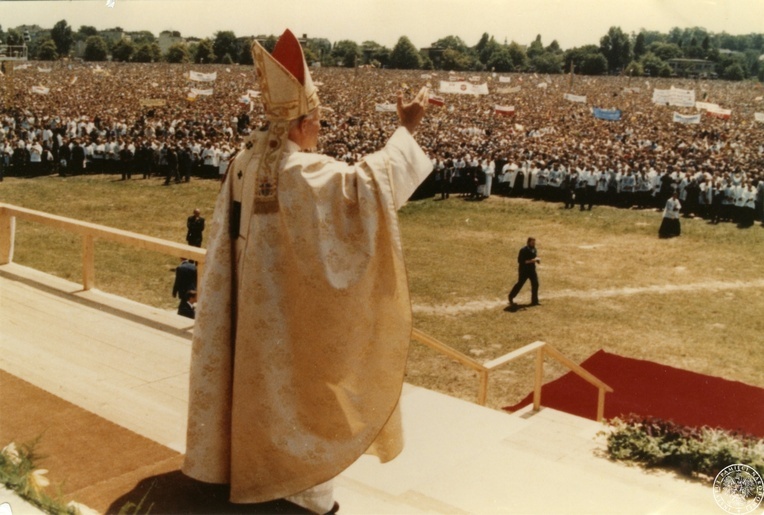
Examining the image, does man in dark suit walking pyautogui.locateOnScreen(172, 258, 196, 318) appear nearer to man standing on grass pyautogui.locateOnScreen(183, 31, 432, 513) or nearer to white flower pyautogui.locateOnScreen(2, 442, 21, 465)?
white flower pyautogui.locateOnScreen(2, 442, 21, 465)

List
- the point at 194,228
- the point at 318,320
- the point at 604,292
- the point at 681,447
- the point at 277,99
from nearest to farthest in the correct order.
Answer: the point at 318,320
the point at 277,99
the point at 681,447
the point at 194,228
the point at 604,292

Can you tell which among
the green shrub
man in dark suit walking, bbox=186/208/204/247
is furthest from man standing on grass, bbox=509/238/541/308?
the green shrub

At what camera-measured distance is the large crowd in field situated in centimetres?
2208

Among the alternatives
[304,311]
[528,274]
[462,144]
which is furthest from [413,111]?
[462,144]

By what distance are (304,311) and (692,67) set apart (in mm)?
71570

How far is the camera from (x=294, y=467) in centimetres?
264

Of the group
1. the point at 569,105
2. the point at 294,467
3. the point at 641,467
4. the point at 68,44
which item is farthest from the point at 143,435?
the point at 68,44

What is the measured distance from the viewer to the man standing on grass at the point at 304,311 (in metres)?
2.56

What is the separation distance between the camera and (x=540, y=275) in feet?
48.0

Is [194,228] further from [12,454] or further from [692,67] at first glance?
[692,67]

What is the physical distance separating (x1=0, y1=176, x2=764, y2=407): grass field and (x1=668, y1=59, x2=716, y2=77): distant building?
167 feet

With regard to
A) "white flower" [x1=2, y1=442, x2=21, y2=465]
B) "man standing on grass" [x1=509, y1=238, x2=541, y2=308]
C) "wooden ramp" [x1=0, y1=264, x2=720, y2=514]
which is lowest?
"man standing on grass" [x1=509, y1=238, x2=541, y2=308]

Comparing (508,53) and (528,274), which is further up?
(508,53)

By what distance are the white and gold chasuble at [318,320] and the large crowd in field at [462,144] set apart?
19420 mm
